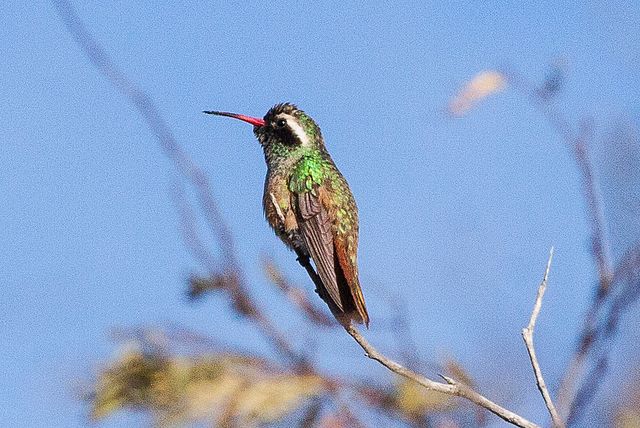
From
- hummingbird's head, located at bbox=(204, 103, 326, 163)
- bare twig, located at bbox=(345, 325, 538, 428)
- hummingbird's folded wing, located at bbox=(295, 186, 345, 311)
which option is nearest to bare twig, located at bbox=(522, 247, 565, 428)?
bare twig, located at bbox=(345, 325, 538, 428)

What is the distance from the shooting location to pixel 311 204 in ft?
13.4

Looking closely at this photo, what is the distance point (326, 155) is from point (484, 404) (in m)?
1.82

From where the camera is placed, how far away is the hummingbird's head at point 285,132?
14.5 ft

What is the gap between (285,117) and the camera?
4.53 metres

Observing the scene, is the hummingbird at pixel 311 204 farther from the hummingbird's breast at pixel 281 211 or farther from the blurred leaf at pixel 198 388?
the blurred leaf at pixel 198 388

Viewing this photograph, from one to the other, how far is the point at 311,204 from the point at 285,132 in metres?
0.48

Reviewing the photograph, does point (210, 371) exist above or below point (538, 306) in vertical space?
above

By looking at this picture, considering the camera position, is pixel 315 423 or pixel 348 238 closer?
pixel 348 238

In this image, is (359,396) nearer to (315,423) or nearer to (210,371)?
(315,423)

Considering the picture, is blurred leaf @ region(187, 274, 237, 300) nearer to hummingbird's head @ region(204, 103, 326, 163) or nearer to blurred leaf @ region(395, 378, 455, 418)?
hummingbird's head @ region(204, 103, 326, 163)

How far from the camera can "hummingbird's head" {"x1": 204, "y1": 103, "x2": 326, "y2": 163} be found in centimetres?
441

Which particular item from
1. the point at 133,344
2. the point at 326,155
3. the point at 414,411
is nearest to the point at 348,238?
the point at 326,155

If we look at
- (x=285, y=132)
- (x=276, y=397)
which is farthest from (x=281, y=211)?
(x=276, y=397)

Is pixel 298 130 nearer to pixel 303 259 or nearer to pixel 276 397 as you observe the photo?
pixel 303 259
